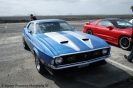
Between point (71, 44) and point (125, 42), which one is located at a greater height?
point (71, 44)

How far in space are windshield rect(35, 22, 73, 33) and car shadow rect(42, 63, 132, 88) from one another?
1629mm

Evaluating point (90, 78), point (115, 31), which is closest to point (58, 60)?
point (90, 78)

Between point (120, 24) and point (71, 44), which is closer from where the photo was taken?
point (71, 44)

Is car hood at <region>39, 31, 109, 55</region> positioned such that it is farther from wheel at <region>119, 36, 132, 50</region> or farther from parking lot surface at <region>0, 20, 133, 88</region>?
wheel at <region>119, 36, 132, 50</region>

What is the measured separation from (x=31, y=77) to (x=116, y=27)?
15.8 feet

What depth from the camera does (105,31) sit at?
748 cm

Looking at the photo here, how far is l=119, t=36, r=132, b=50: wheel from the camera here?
636 centimetres

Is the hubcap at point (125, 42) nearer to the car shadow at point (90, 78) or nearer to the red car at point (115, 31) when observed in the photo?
the red car at point (115, 31)

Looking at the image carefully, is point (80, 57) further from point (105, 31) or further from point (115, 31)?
point (105, 31)

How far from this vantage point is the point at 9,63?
17.3ft

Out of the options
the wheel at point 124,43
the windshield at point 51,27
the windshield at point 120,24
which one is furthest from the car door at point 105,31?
the windshield at point 51,27

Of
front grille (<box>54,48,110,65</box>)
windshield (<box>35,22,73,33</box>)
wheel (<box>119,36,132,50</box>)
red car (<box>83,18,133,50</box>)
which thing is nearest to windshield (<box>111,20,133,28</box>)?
red car (<box>83,18,133,50</box>)

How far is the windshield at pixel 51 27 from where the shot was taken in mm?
5137

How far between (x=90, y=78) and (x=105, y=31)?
161 inches
